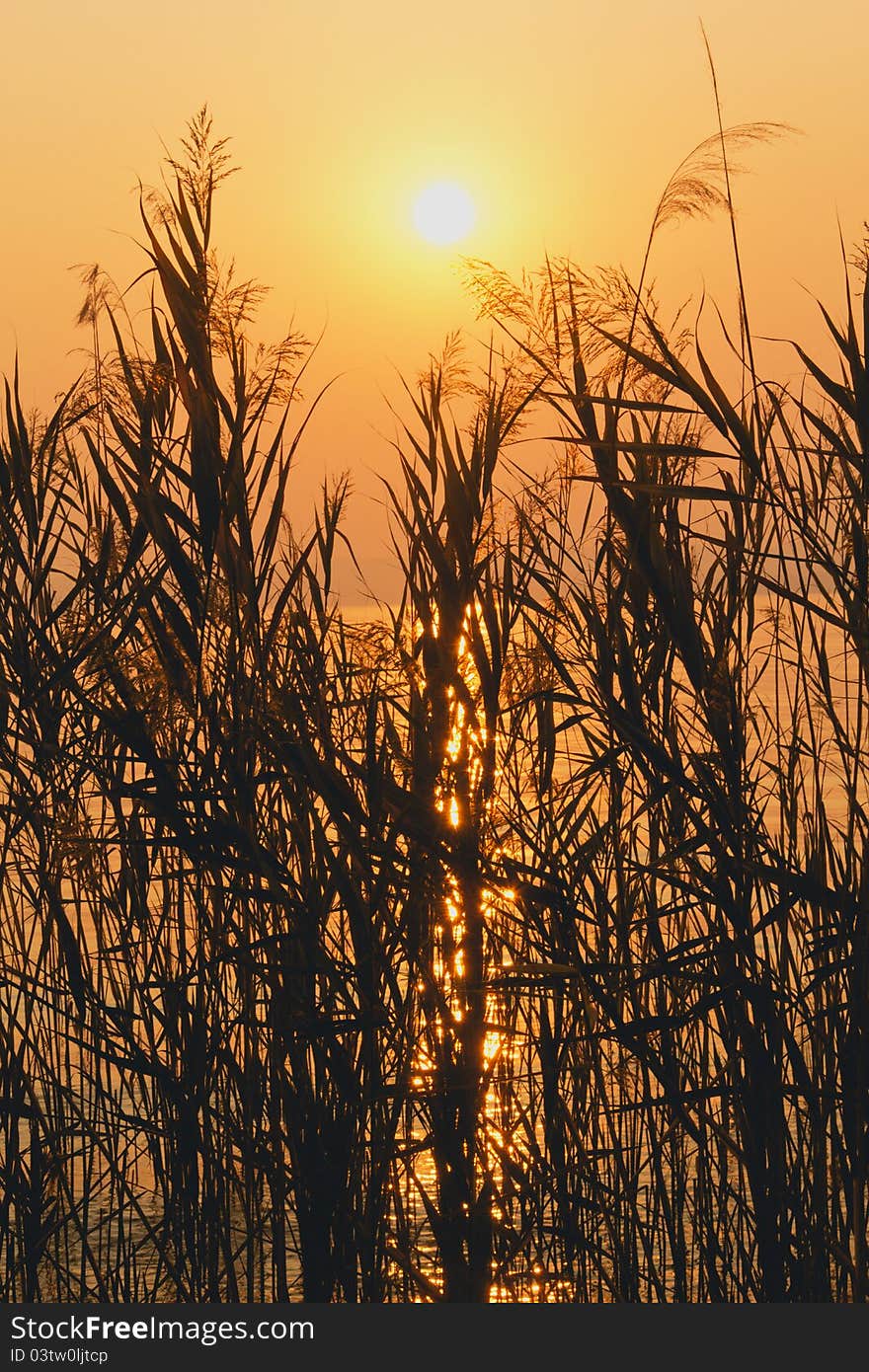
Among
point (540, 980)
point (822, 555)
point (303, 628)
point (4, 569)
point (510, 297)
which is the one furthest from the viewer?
point (4, 569)

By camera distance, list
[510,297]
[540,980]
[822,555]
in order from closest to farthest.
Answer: [822,555] < [540,980] < [510,297]

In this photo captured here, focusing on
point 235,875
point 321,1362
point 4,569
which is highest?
point 4,569

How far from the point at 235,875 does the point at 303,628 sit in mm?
471

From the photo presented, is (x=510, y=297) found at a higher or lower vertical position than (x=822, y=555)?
higher

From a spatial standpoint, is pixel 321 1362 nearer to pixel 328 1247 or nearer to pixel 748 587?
pixel 328 1247

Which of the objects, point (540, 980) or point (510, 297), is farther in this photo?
point (510, 297)

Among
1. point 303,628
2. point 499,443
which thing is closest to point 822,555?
point 499,443

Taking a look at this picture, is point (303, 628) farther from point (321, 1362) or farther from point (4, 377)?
point (321, 1362)

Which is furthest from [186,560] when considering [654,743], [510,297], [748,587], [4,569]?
[748,587]

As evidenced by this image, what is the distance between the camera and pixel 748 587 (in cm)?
254

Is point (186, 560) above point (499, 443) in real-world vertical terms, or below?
below

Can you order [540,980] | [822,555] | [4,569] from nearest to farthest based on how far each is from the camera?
[822,555] → [540,980] → [4,569]

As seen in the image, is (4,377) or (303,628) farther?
(4,377)

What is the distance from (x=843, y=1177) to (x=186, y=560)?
5.13 ft
